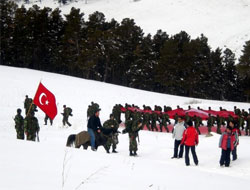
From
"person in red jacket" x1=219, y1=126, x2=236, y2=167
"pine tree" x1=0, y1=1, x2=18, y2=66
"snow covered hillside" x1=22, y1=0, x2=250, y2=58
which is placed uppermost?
"snow covered hillside" x1=22, y1=0, x2=250, y2=58

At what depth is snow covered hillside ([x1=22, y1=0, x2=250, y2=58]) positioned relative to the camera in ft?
266

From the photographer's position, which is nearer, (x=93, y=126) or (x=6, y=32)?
(x=93, y=126)

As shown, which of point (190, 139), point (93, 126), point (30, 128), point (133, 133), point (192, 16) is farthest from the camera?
point (192, 16)

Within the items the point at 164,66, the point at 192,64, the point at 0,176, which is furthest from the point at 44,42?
the point at 0,176

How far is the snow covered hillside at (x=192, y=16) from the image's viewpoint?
3187 inches

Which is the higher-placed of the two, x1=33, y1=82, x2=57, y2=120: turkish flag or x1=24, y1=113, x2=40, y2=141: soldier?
x1=33, y1=82, x2=57, y2=120: turkish flag

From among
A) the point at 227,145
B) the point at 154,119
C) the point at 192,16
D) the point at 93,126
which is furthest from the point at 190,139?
the point at 192,16

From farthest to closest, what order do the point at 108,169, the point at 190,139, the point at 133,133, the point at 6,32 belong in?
the point at 6,32 < the point at 133,133 < the point at 190,139 < the point at 108,169

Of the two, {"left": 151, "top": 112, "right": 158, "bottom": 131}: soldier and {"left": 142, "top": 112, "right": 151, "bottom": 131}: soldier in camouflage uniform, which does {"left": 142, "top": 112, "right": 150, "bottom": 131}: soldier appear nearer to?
{"left": 142, "top": 112, "right": 151, "bottom": 131}: soldier in camouflage uniform

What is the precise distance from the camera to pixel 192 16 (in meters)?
98.2

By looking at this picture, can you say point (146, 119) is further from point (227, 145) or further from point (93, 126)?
point (227, 145)

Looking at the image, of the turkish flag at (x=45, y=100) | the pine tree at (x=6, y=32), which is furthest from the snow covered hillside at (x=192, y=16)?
the turkish flag at (x=45, y=100)

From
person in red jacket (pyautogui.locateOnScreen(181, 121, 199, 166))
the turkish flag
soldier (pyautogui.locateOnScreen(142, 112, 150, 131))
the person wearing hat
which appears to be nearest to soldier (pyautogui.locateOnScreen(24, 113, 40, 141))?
the turkish flag

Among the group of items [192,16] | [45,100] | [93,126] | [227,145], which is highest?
[192,16]
